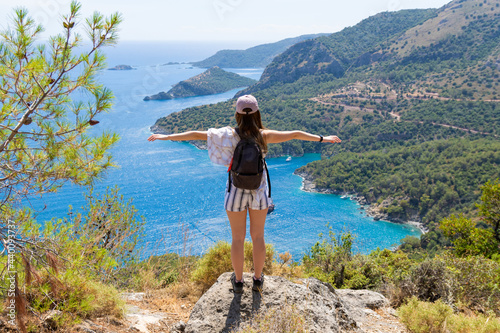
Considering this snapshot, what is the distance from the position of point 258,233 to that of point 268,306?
50 centimetres

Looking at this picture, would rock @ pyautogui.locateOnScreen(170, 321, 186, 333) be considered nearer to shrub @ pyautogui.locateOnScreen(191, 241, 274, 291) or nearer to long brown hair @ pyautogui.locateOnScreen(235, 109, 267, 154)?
shrub @ pyautogui.locateOnScreen(191, 241, 274, 291)

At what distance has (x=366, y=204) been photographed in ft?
129

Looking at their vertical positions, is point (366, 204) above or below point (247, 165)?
below

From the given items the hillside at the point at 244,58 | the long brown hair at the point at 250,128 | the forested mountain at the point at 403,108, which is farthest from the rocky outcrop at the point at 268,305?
the hillside at the point at 244,58

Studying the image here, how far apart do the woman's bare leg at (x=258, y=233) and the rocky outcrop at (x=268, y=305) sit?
7.4 inches

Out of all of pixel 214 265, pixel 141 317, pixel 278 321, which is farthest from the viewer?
pixel 214 265

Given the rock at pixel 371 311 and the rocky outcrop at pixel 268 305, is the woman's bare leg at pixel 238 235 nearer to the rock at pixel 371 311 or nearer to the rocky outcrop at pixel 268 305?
the rocky outcrop at pixel 268 305

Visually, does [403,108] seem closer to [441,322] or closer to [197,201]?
[197,201]

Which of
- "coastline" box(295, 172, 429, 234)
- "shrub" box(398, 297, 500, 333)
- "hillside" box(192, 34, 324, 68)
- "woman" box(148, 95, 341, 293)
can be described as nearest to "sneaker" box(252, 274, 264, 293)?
"woman" box(148, 95, 341, 293)

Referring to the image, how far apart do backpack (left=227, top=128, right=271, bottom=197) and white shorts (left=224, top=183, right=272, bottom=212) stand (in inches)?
2.6

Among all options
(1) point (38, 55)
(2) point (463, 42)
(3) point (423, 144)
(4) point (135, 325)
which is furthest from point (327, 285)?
(2) point (463, 42)

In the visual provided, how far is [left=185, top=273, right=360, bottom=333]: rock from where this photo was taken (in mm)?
2133

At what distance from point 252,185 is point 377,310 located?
1892 mm

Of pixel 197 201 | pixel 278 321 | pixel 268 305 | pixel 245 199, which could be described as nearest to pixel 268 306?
pixel 268 305
